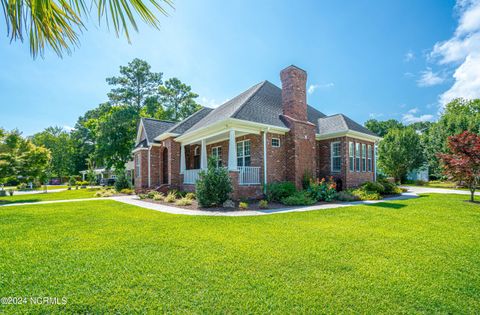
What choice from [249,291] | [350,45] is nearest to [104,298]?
[249,291]

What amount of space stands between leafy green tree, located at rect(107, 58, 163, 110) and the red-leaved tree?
28.9 meters

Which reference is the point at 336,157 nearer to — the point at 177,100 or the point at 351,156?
the point at 351,156

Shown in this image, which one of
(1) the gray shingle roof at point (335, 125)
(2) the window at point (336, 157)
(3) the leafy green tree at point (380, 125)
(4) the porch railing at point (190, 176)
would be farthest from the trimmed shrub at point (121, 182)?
(3) the leafy green tree at point (380, 125)

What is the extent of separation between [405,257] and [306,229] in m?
2.26

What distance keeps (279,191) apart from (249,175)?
69.1 inches

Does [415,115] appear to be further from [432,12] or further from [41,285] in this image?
[41,285]

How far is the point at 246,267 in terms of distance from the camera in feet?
12.1

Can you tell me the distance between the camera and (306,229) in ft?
19.8

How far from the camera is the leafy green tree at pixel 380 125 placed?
5453 centimetres

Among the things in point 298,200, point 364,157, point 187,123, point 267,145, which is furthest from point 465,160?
point 187,123

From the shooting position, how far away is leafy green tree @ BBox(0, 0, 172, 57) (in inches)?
70.8

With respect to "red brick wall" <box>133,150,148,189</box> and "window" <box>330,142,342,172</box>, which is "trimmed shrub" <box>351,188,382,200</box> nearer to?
"window" <box>330,142,342,172</box>

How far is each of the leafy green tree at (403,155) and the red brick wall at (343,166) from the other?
46.4 feet

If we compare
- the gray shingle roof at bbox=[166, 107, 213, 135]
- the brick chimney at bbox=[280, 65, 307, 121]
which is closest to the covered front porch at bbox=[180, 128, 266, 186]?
the gray shingle roof at bbox=[166, 107, 213, 135]
